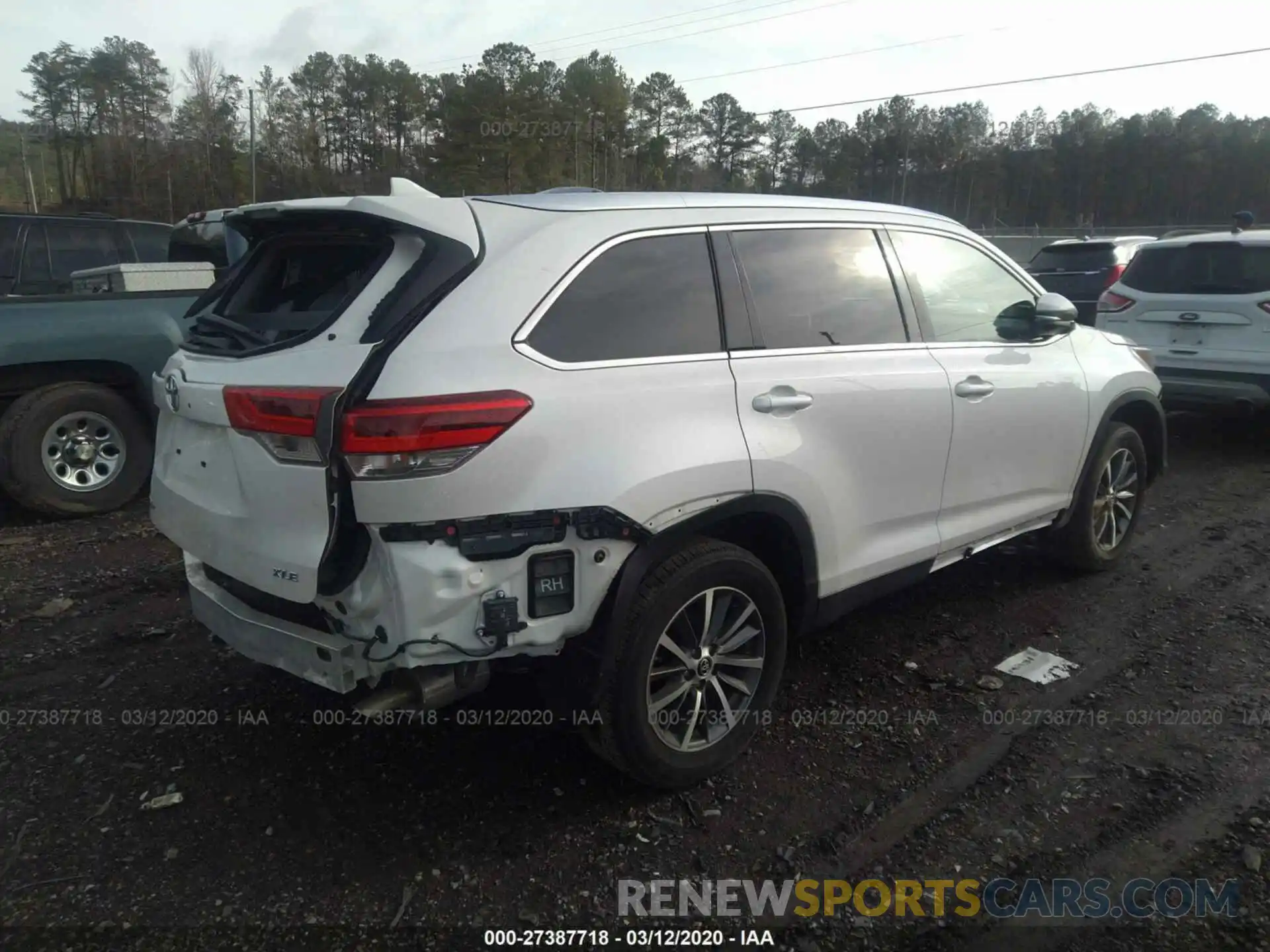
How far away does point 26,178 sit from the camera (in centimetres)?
5594

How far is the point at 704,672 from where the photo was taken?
288cm

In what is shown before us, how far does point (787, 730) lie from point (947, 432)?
52.5 inches

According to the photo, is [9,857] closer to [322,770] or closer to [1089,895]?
[322,770]

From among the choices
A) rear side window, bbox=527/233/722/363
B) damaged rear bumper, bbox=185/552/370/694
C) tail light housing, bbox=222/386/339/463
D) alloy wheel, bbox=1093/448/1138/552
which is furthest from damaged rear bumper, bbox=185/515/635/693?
alloy wheel, bbox=1093/448/1138/552

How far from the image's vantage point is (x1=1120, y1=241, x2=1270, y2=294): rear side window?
713 centimetres

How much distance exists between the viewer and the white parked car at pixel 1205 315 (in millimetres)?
Answer: 7023

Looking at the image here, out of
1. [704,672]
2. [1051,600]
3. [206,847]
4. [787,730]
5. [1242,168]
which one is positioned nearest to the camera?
[206,847]

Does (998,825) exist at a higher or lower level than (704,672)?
lower

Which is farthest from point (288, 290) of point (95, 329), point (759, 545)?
point (95, 329)

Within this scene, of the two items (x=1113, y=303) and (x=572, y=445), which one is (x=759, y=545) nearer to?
(x=572, y=445)

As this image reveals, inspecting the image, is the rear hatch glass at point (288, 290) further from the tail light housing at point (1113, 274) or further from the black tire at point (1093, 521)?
the tail light housing at point (1113, 274)

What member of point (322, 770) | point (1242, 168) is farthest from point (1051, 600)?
point (1242, 168)

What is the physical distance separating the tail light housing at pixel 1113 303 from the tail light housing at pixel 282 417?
7556 mm

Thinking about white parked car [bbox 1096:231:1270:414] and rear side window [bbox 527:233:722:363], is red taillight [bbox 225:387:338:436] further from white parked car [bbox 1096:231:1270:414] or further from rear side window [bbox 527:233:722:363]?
white parked car [bbox 1096:231:1270:414]
